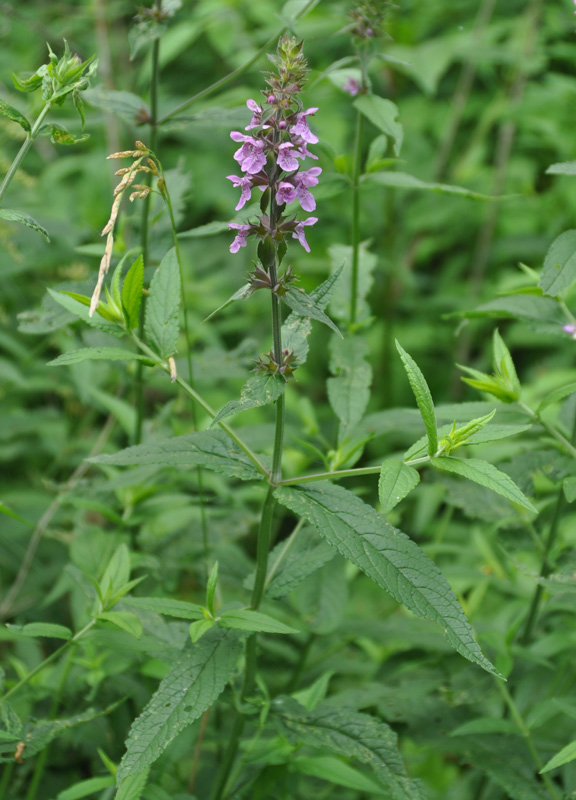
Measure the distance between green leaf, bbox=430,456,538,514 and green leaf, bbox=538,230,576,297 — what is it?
515 mm

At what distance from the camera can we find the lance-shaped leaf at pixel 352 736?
5.28 ft

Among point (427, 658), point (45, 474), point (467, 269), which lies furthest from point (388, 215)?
point (427, 658)

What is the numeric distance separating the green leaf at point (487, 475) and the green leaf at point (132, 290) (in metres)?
0.70

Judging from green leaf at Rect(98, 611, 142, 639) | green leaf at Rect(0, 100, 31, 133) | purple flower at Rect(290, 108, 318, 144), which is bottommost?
green leaf at Rect(98, 611, 142, 639)

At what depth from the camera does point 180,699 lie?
4.78ft

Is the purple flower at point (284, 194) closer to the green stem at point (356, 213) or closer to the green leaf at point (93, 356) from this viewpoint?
the green leaf at point (93, 356)

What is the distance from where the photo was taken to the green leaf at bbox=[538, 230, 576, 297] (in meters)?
1.75

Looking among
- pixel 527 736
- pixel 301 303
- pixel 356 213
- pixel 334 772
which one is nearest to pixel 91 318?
pixel 301 303

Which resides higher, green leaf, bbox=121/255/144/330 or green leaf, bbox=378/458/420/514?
green leaf, bbox=121/255/144/330

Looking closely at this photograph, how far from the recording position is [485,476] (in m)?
1.43

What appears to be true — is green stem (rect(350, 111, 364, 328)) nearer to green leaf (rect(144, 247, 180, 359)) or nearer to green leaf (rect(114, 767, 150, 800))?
green leaf (rect(144, 247, 180, 359))

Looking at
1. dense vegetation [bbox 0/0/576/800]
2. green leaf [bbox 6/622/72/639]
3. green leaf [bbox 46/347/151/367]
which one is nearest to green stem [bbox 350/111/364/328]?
dense vegetation [bbox 0/0/576/800]

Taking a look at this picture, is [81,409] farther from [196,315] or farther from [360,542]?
[360,542]

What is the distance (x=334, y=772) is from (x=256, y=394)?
0.99 m
